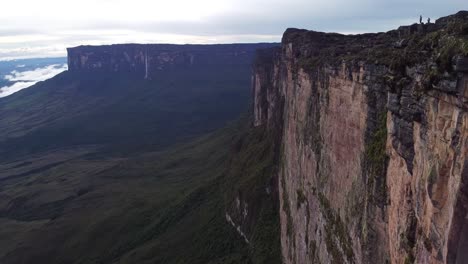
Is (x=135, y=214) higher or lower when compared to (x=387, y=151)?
lower

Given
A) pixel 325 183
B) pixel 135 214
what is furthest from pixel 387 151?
pixel 135 214

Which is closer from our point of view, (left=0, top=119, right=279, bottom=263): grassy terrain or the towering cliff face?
the towering cliff face

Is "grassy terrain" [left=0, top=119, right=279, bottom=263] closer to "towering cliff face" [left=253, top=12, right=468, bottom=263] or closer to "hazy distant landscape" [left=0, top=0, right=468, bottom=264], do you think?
"hazy distant landscape" [left=0, top=0, right=468, bottom=264]

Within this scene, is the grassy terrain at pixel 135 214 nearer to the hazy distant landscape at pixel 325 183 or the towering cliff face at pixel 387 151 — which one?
the hazy distant landscape at pixel 325 183

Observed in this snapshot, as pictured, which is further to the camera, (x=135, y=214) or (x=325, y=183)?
(x=135, y=214)

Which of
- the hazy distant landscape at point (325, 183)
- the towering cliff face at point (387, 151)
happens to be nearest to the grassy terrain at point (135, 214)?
the hazy distant landscape at point (325, 183)

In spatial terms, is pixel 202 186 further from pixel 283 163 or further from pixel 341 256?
pixel 341 256

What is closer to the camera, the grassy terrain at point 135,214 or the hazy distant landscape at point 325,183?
the hazy distant landscape at point 325,183

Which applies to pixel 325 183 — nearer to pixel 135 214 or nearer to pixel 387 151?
pixel 387 151

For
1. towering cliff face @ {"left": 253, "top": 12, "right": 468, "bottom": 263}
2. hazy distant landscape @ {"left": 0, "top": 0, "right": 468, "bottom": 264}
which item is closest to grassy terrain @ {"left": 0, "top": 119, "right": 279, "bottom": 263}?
hazy distant landscape @ {"left": 0, "top": 0, "right": 468, "bottom": 264}
